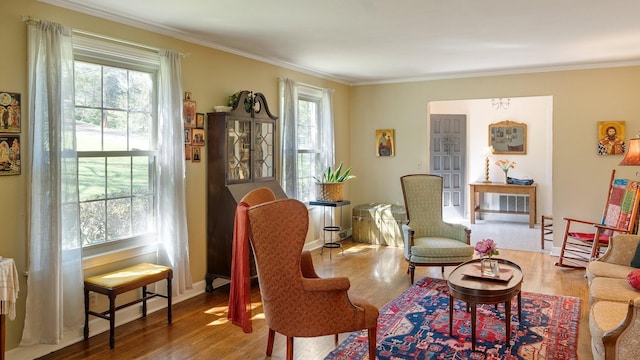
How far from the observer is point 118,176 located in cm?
403

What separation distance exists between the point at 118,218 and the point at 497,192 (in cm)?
700

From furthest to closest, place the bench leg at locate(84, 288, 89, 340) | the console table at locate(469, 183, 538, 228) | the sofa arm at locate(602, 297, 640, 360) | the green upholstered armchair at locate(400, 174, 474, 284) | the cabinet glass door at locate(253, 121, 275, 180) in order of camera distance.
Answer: the console table at locate(469, 183, 538, 228) < the cabinet glass door at locate(253, 121, 275, 180) < the green upholstered armchair at locate(400, 174, 474, 284) < the bench leg at locate(84, 288, 89, 340) < the sofa arm at locate(602, 297, 640, 360)

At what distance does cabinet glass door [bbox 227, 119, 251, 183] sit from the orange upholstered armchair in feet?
6.88

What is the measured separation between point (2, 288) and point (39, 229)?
0.60 m

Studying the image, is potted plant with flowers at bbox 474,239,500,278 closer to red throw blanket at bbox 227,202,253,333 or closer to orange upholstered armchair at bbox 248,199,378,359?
orange upholstered armchair at bbox 248,199,378,359

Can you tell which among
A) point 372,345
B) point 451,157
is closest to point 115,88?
point 372,345

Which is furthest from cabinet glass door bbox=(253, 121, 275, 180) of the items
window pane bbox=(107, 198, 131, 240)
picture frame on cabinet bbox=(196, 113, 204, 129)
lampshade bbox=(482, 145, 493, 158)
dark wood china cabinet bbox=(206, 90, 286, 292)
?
lampshade bbox=(482, 145, 493, 158)

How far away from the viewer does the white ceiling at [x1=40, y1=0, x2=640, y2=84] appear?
144 inches

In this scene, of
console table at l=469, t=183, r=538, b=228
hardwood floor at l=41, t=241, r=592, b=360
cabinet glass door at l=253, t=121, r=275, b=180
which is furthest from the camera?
console table at l=469, t=183, r=538, b=228

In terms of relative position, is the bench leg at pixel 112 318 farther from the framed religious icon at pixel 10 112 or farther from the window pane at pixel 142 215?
the framed religious icon at pixel 10 112

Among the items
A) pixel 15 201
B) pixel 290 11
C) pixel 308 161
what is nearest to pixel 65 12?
pixel 15 201

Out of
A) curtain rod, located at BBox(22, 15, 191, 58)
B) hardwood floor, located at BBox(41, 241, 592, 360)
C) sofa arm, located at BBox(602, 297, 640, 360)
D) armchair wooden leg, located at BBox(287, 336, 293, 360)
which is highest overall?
curtain rod, located at BBox(22, 15, 191, 58)

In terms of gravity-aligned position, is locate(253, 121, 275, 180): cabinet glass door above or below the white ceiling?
below

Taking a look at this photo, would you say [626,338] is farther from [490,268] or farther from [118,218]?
[118,218]
